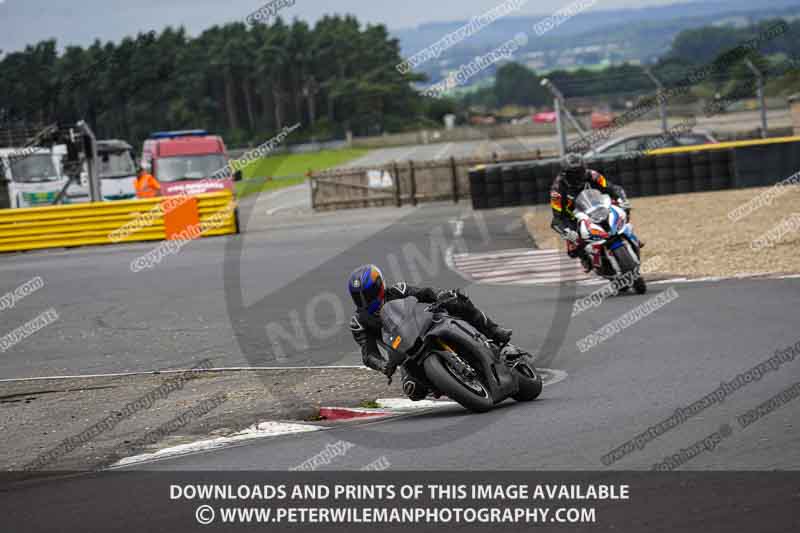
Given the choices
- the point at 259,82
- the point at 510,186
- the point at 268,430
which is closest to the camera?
the point at 268,430

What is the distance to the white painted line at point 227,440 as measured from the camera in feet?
30.0

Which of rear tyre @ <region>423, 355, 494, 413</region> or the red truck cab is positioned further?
the red truck cab

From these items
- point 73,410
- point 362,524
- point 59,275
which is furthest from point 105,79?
point 362,524

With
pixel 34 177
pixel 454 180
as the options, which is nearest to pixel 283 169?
pixel 454 180

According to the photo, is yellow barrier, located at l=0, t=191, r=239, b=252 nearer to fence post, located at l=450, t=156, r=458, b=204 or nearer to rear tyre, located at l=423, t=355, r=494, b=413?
fence post, located at l=450, t=156, r=458, b=204

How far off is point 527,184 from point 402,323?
23805 millimetres

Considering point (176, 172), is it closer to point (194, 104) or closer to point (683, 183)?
point (683, 183)

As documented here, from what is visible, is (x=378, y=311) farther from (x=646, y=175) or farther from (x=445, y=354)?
(x=646, y=175)

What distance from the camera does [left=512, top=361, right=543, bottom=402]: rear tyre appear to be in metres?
9.66

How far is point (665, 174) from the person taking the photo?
104 ft

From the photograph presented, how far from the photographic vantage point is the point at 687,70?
123 feet

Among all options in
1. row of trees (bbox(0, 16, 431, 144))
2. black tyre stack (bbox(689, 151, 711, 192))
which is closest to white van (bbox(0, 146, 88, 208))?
black tyre stack (bbox(689, 151, 711, 192))

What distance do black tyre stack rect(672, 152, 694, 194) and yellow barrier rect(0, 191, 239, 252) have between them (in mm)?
11258

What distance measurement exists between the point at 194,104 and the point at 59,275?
104 metres
